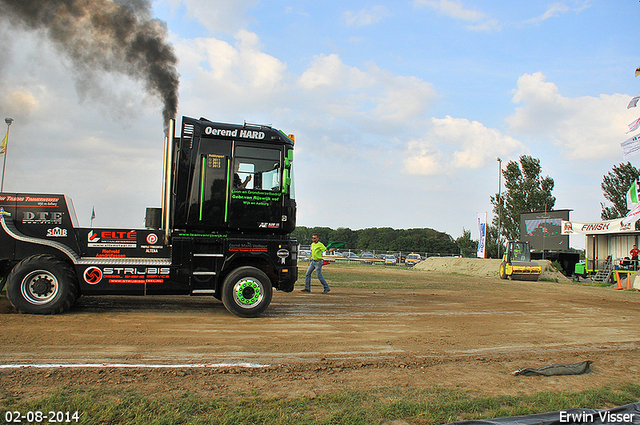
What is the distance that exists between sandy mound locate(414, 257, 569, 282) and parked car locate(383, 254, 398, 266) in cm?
611

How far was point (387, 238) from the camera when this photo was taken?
99.4m

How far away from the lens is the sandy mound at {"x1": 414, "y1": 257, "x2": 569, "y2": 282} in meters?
29.7

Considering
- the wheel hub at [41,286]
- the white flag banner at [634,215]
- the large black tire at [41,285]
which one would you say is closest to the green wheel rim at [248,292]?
the large black tire at [41,285]

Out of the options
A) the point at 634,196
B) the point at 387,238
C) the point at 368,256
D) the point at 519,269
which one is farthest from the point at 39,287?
the point at 387,238

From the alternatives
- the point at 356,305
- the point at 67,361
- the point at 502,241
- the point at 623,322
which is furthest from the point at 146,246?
the point at 502,241

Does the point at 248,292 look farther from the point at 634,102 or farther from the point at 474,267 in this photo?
the point at 474,267

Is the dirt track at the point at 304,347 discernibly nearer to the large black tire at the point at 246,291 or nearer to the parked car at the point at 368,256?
the large black tire at the point at 246,291

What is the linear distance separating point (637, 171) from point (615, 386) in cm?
5549

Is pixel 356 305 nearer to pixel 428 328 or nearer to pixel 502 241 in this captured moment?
pixel 428 328

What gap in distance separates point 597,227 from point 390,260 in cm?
2090

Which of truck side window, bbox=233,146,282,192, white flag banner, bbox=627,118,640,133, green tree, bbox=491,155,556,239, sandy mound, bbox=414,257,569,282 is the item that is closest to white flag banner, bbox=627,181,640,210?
white flag banner, bbox=627,118,640,133

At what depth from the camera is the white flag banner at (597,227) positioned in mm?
29481

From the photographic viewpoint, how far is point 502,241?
56.4 m

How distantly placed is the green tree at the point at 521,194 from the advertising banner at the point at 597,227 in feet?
72.5
